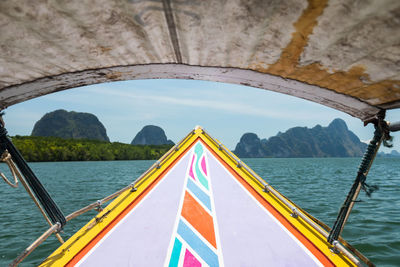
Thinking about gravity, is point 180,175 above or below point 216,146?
below

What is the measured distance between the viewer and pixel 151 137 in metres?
151

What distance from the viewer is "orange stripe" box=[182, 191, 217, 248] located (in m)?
2.38

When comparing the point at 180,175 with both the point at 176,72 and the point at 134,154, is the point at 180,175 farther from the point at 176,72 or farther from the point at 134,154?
the point at 134,154

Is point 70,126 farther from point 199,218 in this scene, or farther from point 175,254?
point 175,254

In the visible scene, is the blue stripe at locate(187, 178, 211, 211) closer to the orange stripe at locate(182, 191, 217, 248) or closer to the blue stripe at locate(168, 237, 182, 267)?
the orange stripe at locate(182, 191, 217, 248)

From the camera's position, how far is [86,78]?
1.64 m

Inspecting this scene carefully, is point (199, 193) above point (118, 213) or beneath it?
above

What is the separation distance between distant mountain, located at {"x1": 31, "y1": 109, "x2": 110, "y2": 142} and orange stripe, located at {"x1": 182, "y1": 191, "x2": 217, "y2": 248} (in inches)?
5221

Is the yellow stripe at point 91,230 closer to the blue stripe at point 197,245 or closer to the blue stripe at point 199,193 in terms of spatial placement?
the blue stripe at point 199,193

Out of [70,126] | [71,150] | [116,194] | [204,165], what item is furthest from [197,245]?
[70,126]

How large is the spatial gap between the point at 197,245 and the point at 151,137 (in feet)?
500

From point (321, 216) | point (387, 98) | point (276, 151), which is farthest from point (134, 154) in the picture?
point (276, 151)

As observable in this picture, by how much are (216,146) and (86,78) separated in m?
3.79

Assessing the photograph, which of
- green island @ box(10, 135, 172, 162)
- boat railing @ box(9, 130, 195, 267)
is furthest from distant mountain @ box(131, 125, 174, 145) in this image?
boat railing @ box(9, 130, 195, 267)
